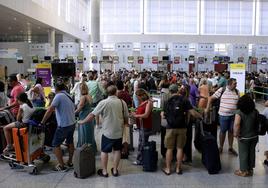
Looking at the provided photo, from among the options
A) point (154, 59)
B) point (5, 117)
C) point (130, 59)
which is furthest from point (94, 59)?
point (5, 117)

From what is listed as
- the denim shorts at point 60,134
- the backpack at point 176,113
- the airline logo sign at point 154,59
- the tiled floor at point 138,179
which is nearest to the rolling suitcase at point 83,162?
the tiled floor at point 138,179

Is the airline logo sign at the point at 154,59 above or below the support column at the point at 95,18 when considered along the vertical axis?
below

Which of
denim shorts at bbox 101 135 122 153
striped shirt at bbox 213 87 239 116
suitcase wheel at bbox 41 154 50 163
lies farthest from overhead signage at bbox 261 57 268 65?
denim shorts at bbox 101 135 122 153

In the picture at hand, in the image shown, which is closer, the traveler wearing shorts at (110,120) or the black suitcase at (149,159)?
the traveler wearing shorts at (110,120)

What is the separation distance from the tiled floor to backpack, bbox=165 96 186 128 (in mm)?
899

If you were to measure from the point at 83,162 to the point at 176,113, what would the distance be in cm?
179

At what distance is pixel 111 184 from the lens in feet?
18.5

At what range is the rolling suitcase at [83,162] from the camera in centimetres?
591

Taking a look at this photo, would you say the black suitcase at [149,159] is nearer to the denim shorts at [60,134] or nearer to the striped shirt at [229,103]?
the denim shorts at [60,134]

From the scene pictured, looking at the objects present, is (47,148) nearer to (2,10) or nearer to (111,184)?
(111,184)

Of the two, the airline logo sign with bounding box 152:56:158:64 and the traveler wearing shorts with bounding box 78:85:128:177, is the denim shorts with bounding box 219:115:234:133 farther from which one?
the airline logo sign with bounding box 152:56:158:64

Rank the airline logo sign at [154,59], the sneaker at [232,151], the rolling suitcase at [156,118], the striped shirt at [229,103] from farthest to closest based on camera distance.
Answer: the airline logo sign at [154,59] → the rolling suitcase at [156,118] → the sneaker at [232,151] → the striped shirt at [229,103]

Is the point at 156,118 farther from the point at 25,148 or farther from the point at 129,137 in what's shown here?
the point at 25,148

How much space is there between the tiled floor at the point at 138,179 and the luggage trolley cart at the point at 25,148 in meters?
0.15
